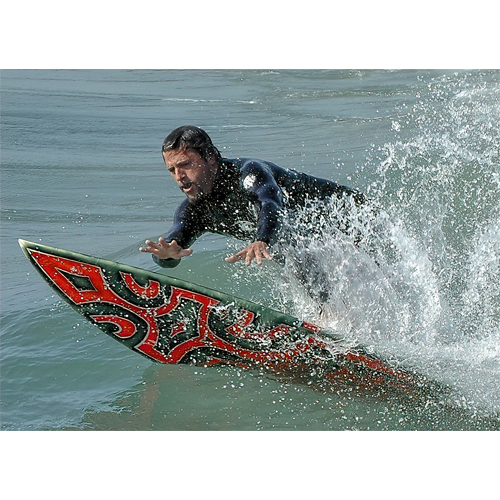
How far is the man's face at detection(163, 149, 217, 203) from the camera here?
13.3 feet

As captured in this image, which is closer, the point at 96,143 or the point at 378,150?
the point at 378,150

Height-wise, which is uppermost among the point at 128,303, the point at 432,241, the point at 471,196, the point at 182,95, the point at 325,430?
the point at 182,95

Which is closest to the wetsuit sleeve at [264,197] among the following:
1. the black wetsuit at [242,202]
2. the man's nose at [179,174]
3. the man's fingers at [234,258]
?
the black wetsuit at [242,202]

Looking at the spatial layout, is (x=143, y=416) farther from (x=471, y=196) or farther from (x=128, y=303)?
(x=471, y=196)

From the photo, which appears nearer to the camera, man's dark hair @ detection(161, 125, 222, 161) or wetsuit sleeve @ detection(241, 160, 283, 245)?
wetsuit sleeve @ detection(241, 160, 283, 245)

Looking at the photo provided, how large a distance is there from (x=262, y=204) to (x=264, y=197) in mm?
69

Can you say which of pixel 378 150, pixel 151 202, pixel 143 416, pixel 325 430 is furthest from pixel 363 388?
pixel 378 150

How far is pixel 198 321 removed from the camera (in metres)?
4.26

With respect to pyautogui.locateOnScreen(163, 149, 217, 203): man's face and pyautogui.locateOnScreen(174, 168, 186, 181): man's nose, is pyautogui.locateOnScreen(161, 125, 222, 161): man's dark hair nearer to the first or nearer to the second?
pyautogui.locateOnScreen(163, 149, 217, 203): man's face

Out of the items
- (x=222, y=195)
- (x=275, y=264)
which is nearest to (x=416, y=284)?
(x=275, y=264)

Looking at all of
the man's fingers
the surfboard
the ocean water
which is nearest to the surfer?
the man's fingers

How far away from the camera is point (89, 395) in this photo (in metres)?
4.42

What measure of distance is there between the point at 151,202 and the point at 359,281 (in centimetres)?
427

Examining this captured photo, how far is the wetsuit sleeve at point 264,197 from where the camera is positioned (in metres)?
3.83
